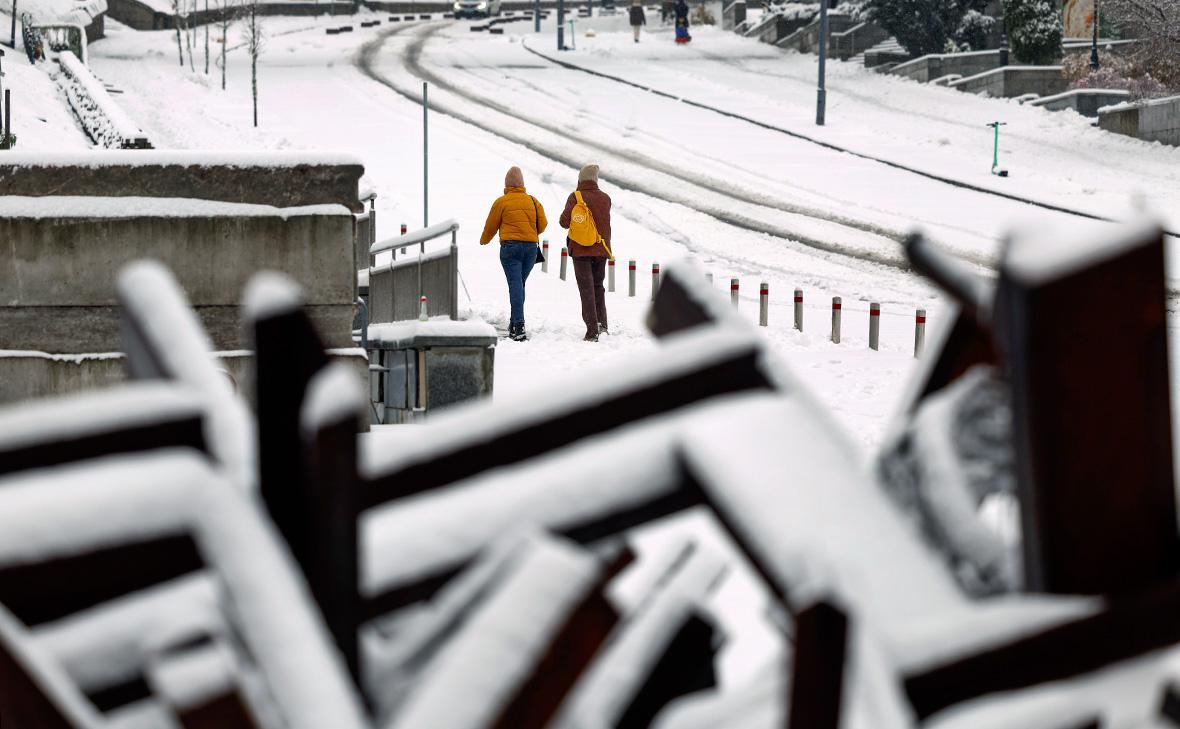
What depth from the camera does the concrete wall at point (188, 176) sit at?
8.35 meters

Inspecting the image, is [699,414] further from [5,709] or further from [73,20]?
[73,20]

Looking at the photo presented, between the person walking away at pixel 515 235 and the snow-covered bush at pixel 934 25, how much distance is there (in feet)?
93.6

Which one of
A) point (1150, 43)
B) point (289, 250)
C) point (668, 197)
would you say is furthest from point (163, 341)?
point (1150, 43)

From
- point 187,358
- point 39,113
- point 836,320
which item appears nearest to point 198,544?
point 187,358

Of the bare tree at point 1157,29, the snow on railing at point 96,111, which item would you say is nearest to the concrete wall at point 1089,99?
the bare tree at point 1157,29

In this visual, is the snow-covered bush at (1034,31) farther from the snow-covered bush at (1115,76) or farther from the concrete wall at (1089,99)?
the concrete wall at (1089,99)

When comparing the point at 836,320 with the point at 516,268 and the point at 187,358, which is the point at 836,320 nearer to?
the point at 516,268

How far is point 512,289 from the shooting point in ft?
44.9

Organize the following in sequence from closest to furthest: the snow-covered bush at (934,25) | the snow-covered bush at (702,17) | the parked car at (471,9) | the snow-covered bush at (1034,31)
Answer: the snow-covered bush at (1034,31) < the snow-covered bush at (934,25) < the snow-covered bush at (702,17) < the parked car at (471,9)

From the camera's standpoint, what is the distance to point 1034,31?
118 ft

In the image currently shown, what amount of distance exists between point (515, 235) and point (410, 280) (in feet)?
4.75

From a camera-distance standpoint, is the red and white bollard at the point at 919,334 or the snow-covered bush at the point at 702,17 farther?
the snow-covered bush at the point at 702,17

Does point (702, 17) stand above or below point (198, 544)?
above

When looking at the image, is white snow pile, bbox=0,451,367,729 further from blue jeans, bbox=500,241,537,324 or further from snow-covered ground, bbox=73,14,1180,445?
blue jeans, bbox=500,241,537,324
